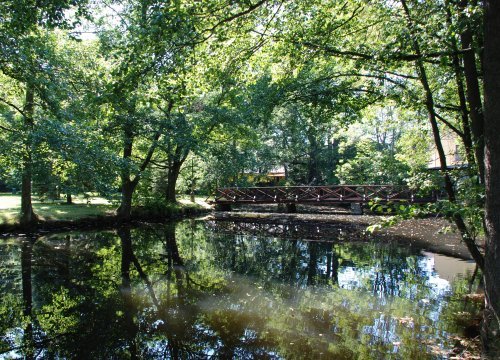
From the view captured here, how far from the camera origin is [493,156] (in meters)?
2.91

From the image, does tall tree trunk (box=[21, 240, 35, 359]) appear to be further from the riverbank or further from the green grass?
the riverbank

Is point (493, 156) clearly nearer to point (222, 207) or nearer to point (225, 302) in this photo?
point (225, 302)

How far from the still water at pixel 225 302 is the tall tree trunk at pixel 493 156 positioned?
5.80ft

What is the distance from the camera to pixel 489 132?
2.95 meters

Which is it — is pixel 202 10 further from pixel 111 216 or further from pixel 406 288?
pixel 111 216

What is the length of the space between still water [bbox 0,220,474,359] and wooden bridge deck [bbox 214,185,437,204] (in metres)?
8.45

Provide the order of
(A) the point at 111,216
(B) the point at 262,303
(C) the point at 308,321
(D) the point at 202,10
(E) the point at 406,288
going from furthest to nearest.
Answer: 1. (A) the point at 111,216
2. (E) the point at 406,288
3. (B) the point at 262,303
4. (C) the point at 308,321
5. (D) the point at 202,10

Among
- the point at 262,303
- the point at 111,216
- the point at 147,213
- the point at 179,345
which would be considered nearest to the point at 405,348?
the point at 262,303

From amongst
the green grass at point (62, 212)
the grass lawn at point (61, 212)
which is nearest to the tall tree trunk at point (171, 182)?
the green grass at point (62, 212)

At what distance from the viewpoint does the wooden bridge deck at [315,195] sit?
63.9ft

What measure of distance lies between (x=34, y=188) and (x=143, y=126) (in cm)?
828

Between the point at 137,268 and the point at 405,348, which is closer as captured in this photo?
the point at 405,348

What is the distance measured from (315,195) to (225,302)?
1601 centimetres

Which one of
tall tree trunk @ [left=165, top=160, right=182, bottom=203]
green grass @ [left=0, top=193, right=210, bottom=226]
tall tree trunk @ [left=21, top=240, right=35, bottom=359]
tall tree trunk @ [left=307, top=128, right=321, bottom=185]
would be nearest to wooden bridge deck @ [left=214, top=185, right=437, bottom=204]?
tall tree trunk @ [left=165, top=160, right=182, bottom=203]
